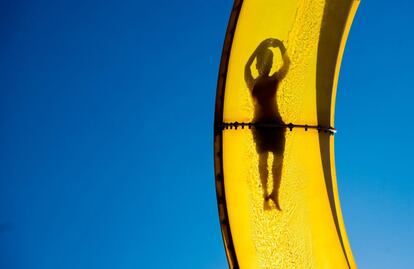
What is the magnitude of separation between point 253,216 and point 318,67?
0.84 metres

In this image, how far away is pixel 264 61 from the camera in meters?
2.56

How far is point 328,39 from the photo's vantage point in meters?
2.81

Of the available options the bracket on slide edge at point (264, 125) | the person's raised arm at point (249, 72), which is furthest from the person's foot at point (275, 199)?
the person's raised arm at point (249, 72)

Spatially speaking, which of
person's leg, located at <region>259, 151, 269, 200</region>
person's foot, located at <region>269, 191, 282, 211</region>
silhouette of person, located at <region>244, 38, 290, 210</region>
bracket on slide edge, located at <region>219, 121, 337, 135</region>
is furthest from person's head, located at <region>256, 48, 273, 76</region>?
person's foot, located at <region>269, 191, 282, 211</region>

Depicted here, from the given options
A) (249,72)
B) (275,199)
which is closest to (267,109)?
(249,72)

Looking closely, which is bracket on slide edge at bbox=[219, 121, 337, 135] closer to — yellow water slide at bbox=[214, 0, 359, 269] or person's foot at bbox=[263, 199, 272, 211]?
yellow water slide at bbox=[214, 0, 359, 269]

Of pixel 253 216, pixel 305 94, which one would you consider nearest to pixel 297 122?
pixel 305 94

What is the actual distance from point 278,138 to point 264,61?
1.14 ft

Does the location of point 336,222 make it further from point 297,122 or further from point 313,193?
point 297,122

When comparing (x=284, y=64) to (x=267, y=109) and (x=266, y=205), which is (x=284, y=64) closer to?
(x=267, y=109)

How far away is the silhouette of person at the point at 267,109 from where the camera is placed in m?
2.52

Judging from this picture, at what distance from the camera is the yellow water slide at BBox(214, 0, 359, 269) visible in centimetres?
240

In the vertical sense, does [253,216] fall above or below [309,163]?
below

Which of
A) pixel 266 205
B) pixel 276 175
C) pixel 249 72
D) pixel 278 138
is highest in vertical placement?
pixel 249 72
